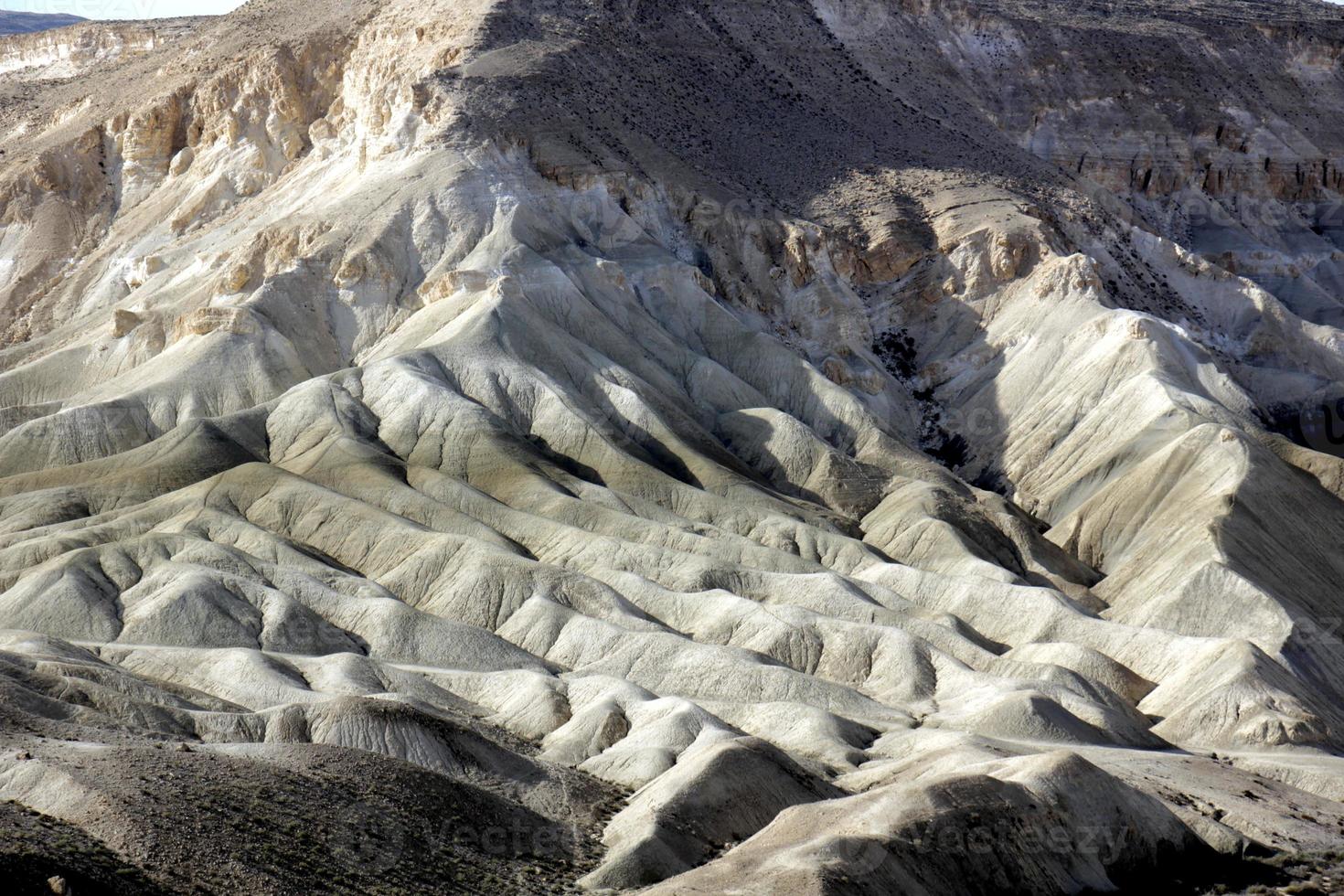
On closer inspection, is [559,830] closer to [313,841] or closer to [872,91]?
[313,841]

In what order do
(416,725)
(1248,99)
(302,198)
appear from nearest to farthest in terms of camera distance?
(416,725) → (302,198) → (1248,99)

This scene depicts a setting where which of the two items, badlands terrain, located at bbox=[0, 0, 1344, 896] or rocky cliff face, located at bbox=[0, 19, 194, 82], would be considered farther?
rocky cliff face, located at bbox=[0, 19, 194, 82]

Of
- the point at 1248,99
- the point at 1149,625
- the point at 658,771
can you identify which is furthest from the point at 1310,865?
the point at 1248,99

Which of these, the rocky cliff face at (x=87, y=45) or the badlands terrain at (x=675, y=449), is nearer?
the badlands terrain at (x=675, y=449)

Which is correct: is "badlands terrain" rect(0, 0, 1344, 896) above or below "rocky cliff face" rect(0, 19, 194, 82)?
below

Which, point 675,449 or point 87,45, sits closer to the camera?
point 675,449

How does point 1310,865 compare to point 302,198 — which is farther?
point 302,198

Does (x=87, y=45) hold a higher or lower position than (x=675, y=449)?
higher

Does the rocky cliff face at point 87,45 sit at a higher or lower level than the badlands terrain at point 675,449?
higher
